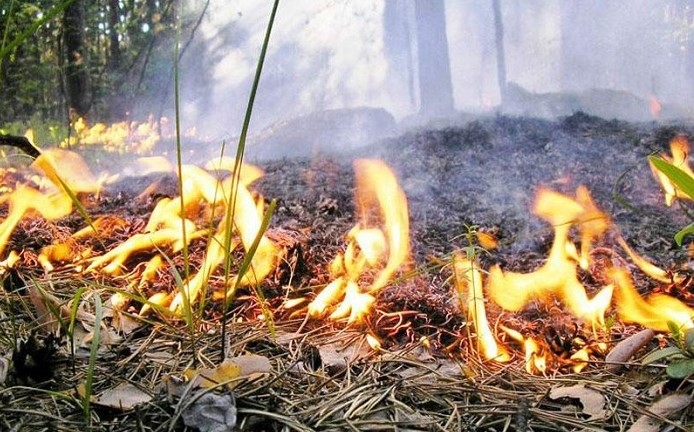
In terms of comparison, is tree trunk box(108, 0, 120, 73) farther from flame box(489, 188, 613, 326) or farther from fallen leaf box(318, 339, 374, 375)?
fallen leaf box(318, 339, 374, 375)

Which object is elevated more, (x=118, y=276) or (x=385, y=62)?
(x=385, y=62)

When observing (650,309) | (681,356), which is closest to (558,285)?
(650,309)

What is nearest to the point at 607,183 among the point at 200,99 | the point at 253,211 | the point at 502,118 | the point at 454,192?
the point at 454,192

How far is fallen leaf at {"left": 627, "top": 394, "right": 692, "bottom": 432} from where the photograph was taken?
2.87 feet

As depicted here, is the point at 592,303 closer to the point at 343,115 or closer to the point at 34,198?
the point at 34,198

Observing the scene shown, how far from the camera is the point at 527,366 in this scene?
45.4 inches

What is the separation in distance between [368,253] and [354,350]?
598mm

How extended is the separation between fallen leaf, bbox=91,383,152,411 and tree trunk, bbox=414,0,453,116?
4.91 metres

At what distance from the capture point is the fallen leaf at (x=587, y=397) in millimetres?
939

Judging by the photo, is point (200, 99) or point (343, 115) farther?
point (200, 99)

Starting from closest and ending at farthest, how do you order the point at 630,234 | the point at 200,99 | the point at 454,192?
1. the point at 630,234
2. the point at 454,192
3. the point at 200,99

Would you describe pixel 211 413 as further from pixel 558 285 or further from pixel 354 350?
pixel 558 285

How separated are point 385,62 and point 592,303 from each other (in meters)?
4.53

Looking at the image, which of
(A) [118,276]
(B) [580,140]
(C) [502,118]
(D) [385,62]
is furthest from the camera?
(D) [385,62]
